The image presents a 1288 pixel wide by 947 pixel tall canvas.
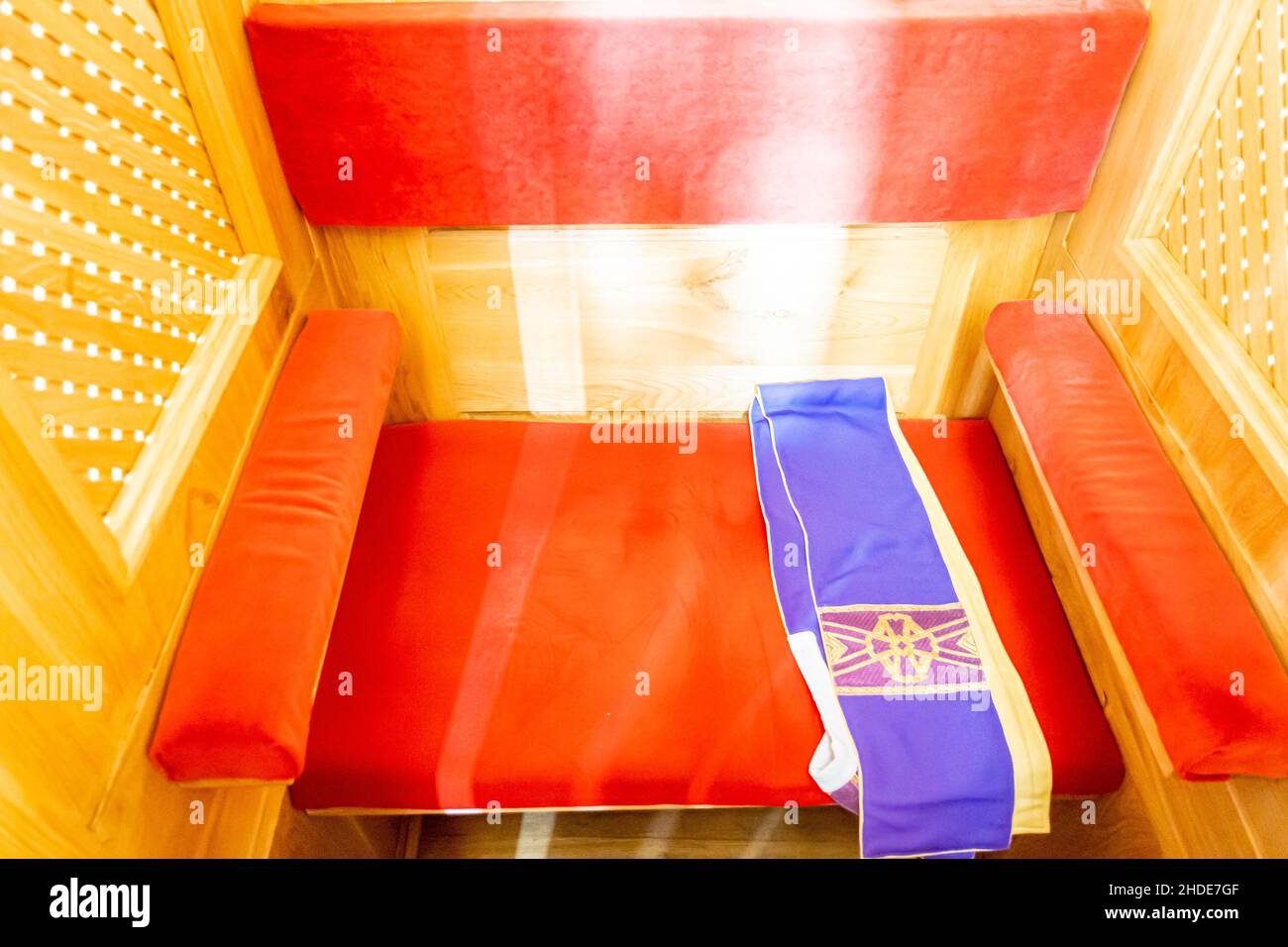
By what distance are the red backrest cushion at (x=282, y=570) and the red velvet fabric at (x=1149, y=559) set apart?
3.82 feet

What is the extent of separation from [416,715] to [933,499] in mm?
1043

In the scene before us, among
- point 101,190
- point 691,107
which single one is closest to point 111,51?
point 101,190

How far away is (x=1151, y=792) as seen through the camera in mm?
1320

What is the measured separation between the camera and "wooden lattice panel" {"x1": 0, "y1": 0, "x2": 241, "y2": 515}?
934 millimetres

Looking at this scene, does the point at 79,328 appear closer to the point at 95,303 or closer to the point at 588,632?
the point at 95,303

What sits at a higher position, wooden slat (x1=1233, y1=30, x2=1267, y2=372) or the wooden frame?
wooden slat (x1=1233, y1=30, x2=1267, y2=372)

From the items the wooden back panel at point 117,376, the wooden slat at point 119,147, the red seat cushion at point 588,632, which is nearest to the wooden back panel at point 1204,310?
the red seat cushion at point 588,632

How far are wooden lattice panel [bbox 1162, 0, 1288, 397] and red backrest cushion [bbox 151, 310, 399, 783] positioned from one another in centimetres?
140

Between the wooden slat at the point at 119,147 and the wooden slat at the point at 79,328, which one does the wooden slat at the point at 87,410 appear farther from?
the wooden slat at the point at 119,147

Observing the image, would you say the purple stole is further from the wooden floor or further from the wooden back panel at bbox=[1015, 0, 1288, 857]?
the wooden floor

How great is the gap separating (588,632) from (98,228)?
3.07 ft

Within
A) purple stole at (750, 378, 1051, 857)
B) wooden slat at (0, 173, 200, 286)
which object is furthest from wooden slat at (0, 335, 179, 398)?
purple stole at (750, 378, 1051, 857)

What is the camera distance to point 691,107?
1489 mm

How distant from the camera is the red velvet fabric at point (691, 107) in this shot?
4.63 feet
